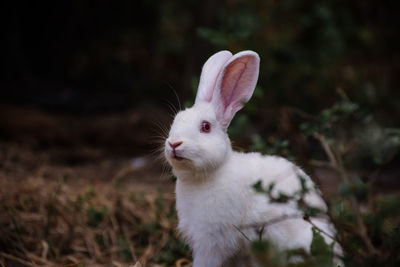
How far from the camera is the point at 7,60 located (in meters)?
5.94

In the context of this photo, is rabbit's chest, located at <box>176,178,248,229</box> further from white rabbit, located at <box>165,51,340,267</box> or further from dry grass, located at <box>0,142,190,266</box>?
dry grass, located at <box>0,142,190,266</box>

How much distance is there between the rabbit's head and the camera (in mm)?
2352

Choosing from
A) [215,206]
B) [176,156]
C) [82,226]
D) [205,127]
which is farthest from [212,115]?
[82,226]

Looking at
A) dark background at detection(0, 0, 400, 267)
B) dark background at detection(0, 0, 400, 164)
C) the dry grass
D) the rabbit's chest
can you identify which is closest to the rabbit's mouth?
the rabbit's chest

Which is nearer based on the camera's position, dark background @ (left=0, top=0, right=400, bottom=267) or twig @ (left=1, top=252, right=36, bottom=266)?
twig @ (left=1, top=252, right=36, bottom=266)

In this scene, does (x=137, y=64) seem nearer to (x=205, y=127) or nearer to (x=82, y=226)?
(x=82, y=226)

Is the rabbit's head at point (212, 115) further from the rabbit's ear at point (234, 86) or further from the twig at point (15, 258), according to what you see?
the twig at point (15, 258)

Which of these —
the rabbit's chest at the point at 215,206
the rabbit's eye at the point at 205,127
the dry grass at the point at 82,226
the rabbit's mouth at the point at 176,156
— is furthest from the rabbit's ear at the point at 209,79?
the dry grass at the point at 82,226

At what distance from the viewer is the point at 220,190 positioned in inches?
94.4

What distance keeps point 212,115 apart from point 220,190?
1.51 ft

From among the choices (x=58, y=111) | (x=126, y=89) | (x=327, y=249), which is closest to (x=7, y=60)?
(x=58, y=111)

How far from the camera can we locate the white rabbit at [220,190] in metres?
2.36

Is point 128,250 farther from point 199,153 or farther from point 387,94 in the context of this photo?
point 387,94

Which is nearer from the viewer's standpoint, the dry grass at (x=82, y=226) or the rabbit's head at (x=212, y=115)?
the rabbit's head at (x=212, y=115)
